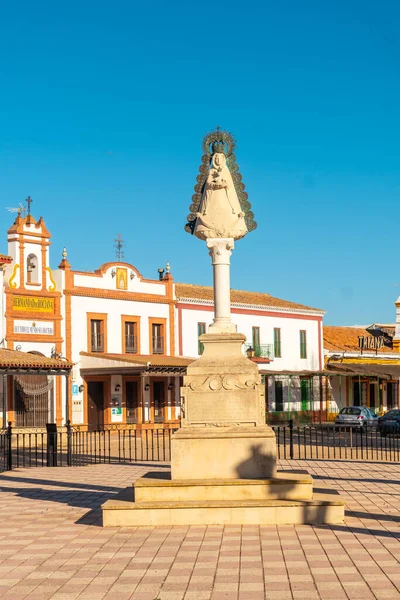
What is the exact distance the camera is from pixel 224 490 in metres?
11.3

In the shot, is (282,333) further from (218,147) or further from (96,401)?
(218,147)

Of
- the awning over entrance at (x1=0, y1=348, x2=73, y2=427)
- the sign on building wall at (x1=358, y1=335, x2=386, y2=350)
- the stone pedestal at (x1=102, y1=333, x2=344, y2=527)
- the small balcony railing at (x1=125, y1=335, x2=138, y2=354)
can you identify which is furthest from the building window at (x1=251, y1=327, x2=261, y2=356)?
the stone pedestal at (x1=102, y1=333, x2=344, y2=527)

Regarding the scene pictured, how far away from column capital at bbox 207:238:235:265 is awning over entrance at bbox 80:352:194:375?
22.1 m

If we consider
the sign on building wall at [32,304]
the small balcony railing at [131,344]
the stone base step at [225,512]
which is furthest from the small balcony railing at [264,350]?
the stone base step at [225,512]

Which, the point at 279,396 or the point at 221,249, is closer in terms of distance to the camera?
the point at 221,249

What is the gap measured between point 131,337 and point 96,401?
3579 millimetres

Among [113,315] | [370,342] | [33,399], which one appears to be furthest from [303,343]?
[33,399]

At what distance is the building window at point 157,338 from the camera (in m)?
40.0

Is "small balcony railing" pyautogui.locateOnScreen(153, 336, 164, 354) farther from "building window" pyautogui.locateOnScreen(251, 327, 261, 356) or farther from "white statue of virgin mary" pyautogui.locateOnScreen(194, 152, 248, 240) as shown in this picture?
"white statue of virgin mary" pyautogui.locateOnScreen(194, 152, 248, 240)

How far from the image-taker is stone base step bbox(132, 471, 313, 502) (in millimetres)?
11281

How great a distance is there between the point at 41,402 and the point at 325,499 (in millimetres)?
24249

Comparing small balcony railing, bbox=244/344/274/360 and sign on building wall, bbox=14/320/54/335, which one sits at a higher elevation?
sign on building wall, bbox=14/320/54/335

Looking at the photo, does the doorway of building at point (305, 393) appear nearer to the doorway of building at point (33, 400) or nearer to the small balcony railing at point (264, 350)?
the small balcony railing at point (264, 350)

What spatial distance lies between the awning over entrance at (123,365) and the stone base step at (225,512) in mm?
23418
